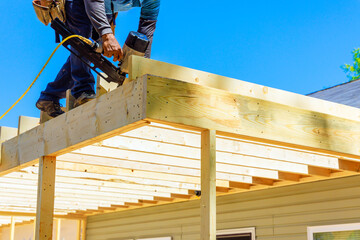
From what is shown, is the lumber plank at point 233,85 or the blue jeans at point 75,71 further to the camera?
the blue jeans at point 75,71

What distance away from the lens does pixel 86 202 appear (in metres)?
9.64

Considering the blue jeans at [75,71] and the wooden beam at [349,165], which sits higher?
the blue jeans at [75,71]

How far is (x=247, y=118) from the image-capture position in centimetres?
419

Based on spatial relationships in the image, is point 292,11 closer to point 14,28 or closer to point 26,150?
point 14,28

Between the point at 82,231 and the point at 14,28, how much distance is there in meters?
81.4

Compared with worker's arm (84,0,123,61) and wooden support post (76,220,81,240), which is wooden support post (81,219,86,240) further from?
worker's arm (84,0,123,61)

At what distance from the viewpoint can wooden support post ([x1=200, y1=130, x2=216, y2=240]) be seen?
3.65 meters

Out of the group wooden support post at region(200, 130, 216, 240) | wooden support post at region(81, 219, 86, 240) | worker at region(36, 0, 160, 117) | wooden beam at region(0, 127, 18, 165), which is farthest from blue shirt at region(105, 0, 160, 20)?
wooden support post at region(81, 219, 86, 240)

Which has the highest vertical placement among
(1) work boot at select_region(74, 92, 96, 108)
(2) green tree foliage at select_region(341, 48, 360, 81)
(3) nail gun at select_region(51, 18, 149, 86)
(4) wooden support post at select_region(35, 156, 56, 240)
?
(2) green tree foliage at select_region(341, 48, 360, 81)

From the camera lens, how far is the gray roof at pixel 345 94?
7.76 metres

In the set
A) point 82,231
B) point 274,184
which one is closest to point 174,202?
point 274,184

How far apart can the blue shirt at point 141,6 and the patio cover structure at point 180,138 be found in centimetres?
130

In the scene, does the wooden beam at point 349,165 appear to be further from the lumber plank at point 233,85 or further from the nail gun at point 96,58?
the nail gun at point 96,58

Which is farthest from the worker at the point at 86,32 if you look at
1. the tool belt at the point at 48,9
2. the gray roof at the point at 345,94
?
the gray roof at the point at 345,94
